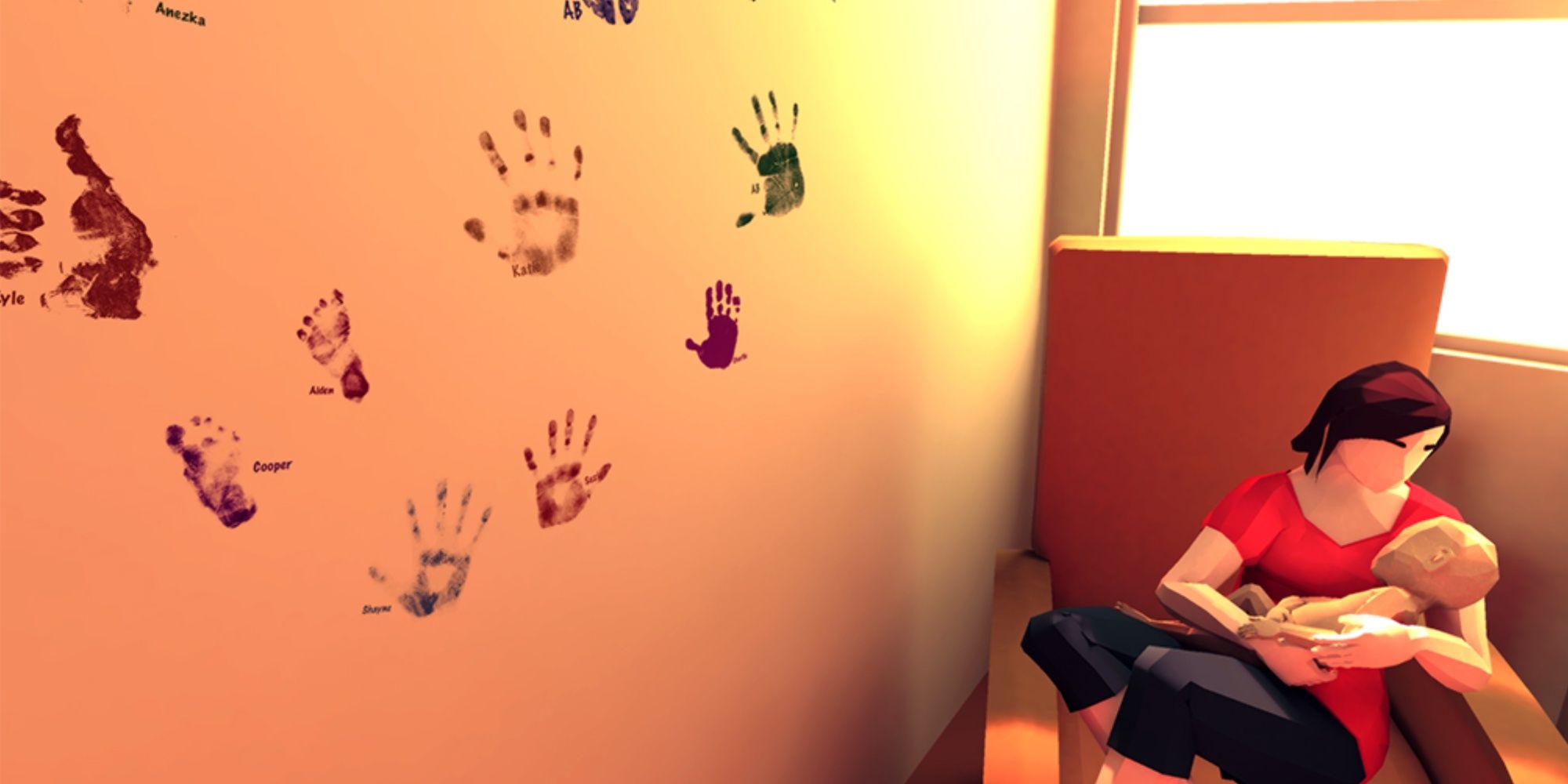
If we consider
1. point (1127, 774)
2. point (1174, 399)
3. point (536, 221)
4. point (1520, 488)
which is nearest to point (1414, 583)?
point (1127, 774)

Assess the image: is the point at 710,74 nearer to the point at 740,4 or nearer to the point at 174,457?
the point at 740,4

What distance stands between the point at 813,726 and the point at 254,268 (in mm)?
1058

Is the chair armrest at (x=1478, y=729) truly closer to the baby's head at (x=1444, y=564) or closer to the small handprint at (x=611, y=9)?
the baby's head at (x=1444, y=564)

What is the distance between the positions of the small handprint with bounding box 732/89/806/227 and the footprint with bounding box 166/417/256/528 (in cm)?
57

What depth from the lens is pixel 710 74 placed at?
901mm

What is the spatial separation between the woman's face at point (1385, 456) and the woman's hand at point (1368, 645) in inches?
7.3

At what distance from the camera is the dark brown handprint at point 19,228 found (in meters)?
0.44

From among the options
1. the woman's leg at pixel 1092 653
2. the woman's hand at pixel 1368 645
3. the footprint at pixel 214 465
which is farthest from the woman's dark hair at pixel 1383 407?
the footprint at pixel 214 465

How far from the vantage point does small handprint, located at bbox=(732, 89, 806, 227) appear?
3.25 feet

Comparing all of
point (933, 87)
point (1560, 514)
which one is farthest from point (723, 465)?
point (1560, 514)

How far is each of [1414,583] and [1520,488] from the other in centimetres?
72

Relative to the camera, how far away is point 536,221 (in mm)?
725

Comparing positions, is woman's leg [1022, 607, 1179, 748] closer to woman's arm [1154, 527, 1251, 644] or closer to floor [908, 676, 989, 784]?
woman's arm [1154, 527, 1251, 644]

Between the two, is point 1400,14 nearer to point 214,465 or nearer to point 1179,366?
point 1179,366
